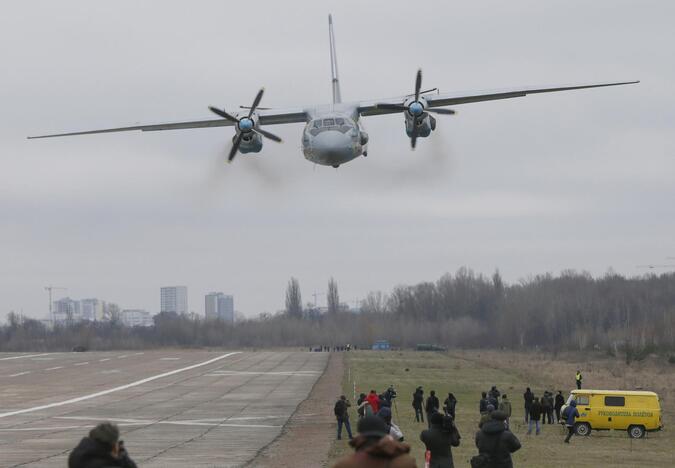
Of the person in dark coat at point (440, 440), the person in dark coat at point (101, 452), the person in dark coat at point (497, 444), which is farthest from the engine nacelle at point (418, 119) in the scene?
the person in dark coat at point (101, 452)

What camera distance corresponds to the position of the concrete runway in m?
33.4

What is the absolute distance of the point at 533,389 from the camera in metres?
68.0

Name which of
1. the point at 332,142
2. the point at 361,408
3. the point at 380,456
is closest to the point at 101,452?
the point at 380,456

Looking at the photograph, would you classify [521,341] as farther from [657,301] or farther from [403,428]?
[403,428]

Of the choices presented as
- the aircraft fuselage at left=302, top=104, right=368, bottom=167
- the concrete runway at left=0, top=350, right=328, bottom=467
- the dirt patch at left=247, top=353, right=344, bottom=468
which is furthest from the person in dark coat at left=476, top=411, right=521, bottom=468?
the aircraft fuselage at left=302, top=104, right=368, bottom=167

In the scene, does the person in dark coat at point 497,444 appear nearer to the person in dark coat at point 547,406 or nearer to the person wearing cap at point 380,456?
the person wearing cap at point 380,456

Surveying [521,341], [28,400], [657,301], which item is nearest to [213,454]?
[28,400]

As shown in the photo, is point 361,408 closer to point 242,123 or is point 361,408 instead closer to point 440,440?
point 440,440

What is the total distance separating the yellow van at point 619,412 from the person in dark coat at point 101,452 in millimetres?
32901

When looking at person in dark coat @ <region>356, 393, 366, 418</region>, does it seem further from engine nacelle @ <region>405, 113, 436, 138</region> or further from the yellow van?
engine nacelle @ <region>405, 113, 436, 138</region>

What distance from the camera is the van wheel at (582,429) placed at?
137 feet

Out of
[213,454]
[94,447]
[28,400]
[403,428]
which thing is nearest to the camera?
[94,447]

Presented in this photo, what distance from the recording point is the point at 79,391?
6462 cm

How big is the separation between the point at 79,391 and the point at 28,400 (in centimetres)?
642
